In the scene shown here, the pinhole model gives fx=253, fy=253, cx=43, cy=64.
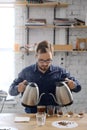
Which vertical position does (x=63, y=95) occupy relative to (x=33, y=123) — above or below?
above

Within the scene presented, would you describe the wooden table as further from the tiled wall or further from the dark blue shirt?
the tiled wall

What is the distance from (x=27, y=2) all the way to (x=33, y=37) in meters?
0.58

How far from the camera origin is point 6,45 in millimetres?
4301

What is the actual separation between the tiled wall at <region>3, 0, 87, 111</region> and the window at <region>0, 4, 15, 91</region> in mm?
119

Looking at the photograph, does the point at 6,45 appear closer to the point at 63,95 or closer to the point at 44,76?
the point at 44,76

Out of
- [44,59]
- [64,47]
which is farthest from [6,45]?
[44,59]

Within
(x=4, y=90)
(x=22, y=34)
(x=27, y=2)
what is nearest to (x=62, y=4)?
(x=27, y=2)

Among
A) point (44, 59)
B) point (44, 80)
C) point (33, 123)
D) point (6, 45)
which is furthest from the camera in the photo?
point (6, 45)

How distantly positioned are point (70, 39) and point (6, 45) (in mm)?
1085

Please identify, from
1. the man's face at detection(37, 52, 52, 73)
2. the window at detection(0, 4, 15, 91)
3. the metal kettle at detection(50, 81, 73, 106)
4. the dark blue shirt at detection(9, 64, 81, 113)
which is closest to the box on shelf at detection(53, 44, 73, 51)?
the window at detection(0, 4, 15, 91)

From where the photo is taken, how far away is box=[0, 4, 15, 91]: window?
424 centimetres

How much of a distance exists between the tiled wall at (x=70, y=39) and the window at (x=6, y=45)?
119 millimetres

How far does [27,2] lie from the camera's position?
12.9ft

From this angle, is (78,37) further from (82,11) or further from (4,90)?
(4,90)
